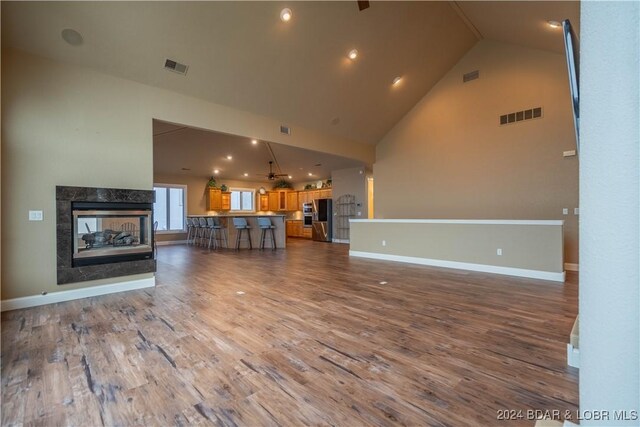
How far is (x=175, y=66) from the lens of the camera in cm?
426

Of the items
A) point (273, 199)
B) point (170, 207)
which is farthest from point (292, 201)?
point (170, 207)

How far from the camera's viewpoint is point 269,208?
1332 cm

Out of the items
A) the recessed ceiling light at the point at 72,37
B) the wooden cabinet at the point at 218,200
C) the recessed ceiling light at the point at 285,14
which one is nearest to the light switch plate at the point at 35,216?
the recessed ceiling light at the point at 72,37

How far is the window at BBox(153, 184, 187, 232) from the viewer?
10.5m

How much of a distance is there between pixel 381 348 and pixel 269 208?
11.4m

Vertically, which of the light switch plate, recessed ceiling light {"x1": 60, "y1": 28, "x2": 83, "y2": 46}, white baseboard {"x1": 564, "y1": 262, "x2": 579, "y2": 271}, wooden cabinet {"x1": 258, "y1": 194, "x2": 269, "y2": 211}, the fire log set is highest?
recessed ceiling light {"x1": 60, "y1": 28, "x2": 83, "y2": 46}

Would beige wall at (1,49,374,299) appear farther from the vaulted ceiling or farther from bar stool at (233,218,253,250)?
bar stool at (233,218,253,250)

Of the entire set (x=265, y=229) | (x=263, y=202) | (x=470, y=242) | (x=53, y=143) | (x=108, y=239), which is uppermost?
(x=53, y=143)

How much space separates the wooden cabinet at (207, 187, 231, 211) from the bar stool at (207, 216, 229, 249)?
6.64 feet

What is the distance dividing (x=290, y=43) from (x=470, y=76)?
4409 millimetres

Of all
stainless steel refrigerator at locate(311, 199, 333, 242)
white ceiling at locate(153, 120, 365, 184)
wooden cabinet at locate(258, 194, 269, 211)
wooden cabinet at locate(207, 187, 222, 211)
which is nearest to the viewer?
white ceiling at locate(153, 120, 365, 184)

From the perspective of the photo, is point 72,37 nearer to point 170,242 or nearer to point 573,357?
point 573,357

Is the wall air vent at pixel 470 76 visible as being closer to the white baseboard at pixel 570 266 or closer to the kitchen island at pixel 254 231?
the white baseboard at pixel 570 266

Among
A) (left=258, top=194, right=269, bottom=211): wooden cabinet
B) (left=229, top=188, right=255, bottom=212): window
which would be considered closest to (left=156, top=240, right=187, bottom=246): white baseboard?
(left=229, top=188, right=255, bottom=212): window
